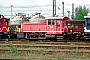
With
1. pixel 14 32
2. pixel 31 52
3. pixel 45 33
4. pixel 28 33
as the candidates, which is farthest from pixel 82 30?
pixel 31 52

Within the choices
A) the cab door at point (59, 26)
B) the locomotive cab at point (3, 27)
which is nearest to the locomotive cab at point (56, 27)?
the cab door at point (59, 26)

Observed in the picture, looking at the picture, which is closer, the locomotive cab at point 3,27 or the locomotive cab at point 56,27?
the locomotive cab at point 56,27

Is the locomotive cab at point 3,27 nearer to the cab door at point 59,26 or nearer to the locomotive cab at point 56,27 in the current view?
the locomotive cab at point 56,27

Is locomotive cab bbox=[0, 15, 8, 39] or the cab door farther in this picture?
locomotive cab bbox=[0, 15, 8, 39]

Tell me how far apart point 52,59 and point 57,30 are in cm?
1284

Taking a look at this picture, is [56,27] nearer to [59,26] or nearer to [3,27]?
[59,26]

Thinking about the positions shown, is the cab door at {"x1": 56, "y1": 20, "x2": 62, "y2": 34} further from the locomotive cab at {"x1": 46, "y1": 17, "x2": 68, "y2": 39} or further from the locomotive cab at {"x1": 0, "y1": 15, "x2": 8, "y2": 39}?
the locomotive cab at {"x1": 0, "y1": 15, "x2": 8, "y2": 39}

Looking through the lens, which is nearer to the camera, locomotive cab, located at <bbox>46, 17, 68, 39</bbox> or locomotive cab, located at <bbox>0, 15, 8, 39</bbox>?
locomotive cab, located at <bbox>46, 17, 68, 39</bbox>

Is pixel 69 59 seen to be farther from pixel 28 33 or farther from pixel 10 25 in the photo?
pixel 10 25

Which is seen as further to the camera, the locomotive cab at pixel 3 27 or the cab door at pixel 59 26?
the locomotive cab at pixel 3 27

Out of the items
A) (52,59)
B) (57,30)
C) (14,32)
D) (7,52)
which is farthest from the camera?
(14,32)

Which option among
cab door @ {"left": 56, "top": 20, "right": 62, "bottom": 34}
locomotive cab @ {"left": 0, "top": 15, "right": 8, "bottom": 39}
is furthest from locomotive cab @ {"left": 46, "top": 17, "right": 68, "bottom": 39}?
locomotive cab @ {"left": 0, "top": 15, "right": 8, "bottom": 39}

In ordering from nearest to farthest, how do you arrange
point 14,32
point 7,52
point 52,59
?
point 52,59 < point 7,52 < point 14,32

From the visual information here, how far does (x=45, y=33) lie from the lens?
23094 millimetres
